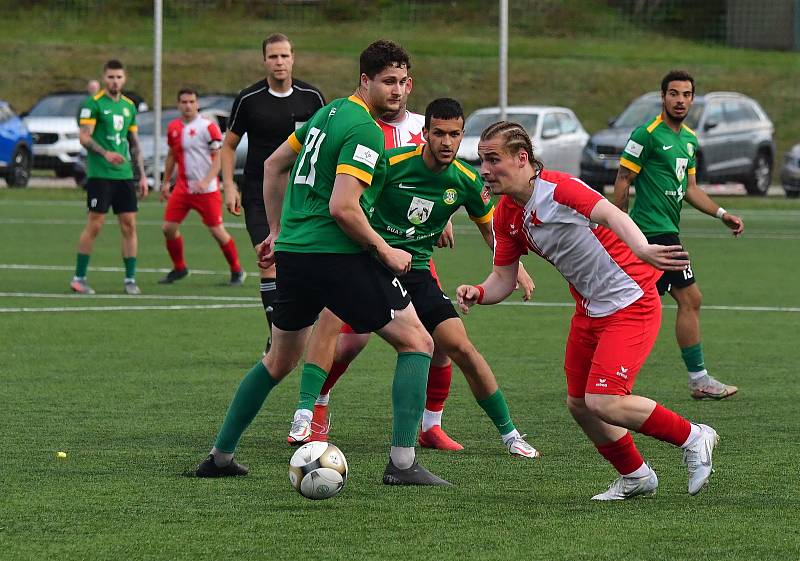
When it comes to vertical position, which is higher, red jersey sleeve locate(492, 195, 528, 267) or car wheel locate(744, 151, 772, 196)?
red jersey sleeve locate(492, 195, 528, 267)

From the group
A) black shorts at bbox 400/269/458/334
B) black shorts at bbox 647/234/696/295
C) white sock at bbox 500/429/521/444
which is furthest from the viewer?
black shorts at bbox 647/234/696/295

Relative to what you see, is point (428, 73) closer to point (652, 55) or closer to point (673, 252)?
point (652, 55)

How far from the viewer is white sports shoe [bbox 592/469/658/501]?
671 centimetres

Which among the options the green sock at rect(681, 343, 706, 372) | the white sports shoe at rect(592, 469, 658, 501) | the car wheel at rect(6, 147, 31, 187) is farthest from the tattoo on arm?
the car wheel at rect(6, 147, 31, 187)

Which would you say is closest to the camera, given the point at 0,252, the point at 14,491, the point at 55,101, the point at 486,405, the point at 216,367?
the point at 14,491

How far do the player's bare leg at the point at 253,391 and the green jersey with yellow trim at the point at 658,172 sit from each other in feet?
12.7

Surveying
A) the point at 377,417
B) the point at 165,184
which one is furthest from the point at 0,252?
the point at 377,417

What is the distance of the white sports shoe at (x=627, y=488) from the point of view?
6.71 m

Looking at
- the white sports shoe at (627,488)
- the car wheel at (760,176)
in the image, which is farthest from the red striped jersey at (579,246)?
the car wheel at (760,176)

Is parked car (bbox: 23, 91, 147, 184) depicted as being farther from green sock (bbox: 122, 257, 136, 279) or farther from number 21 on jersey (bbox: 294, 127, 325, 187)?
number 21 on jersey (bbox: 294, 127, 325, 187)

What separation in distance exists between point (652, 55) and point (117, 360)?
32.7 metres

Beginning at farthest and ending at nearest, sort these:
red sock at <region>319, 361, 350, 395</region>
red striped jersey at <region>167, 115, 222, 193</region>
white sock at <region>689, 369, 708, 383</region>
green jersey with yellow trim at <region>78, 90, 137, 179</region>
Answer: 1. red striped jersey at <region>167, 115, 222, 193</region>
2. green jersey with yellow trim at <region>78, 90, 137, 179</region>
3. white sock at <region>689, 369, 708, 383</region>
4. red sock at <region>319, 361, 350, 395</region>

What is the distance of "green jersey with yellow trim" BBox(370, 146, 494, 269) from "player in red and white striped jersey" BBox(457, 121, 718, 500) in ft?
1.75

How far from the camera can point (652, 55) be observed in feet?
138
